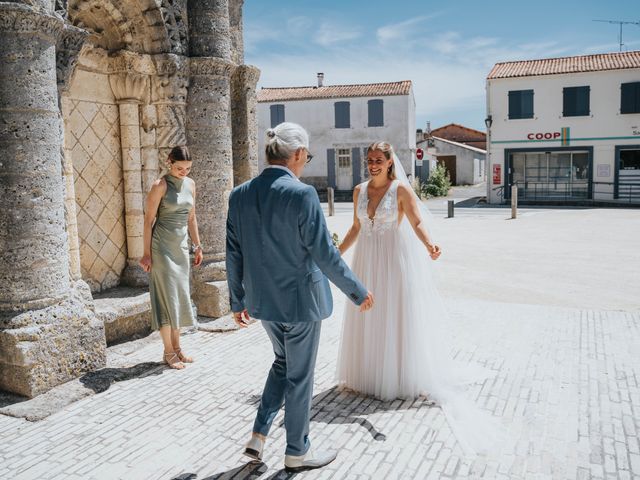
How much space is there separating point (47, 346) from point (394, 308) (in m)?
2.59

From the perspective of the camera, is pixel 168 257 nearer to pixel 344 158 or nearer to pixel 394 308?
pixel 394 308

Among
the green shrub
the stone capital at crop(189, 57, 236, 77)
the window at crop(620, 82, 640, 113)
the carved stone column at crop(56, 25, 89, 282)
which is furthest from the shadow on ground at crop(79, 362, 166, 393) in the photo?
the green shrub

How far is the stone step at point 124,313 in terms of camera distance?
549cm

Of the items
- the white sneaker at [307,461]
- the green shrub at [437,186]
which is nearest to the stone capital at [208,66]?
the white sneaker at [307,461]

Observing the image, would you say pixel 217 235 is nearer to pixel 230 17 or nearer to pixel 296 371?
pixel 230 17

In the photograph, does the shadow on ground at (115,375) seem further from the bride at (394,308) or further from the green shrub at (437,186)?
the green shrub at (437,186)

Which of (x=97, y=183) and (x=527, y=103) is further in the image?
(x=527, y=103)

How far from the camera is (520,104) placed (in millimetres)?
27391

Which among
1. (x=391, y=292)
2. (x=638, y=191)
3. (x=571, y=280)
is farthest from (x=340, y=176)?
(x=391, y=292)

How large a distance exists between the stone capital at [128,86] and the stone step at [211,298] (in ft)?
7.00

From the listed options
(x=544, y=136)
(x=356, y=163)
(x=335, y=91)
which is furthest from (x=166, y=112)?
(x=335, y=91)

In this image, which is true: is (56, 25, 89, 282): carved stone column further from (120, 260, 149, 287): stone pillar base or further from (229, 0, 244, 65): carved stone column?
(229, 0, 244, 65): carved stone column

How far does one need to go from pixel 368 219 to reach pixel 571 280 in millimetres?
5727

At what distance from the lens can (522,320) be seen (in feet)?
21.2
